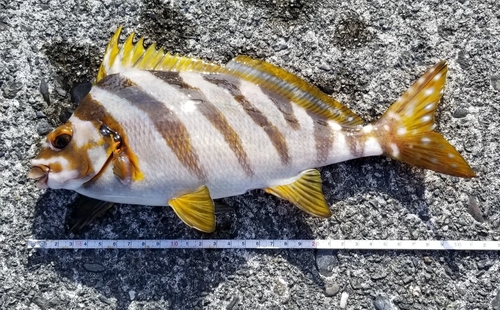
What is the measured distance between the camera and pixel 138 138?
218cm

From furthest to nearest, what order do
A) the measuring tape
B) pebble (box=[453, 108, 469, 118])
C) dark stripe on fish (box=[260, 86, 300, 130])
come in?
pebble (box=[453, 108, 469, 118])
the measuring tape
dark stripe on fish (box=[260, 86, 300, 130])

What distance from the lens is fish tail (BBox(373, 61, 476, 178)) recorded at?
2.32 metres

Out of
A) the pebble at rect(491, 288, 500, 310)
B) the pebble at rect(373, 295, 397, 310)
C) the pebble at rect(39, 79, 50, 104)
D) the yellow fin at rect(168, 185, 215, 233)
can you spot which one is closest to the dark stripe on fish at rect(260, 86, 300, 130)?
the yellow fin at rect(168, 185, 215, 233)

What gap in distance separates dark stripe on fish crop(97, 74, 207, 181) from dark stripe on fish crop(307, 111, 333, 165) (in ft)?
1.83

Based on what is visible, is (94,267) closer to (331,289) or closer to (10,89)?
(10,89)

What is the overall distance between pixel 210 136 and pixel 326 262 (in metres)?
0.91

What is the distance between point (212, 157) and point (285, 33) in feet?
2.77

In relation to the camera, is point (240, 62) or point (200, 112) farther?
point (240, 62)

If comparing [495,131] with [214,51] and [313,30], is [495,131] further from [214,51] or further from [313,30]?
[214,51]

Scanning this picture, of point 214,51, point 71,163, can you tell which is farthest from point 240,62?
point 71,163

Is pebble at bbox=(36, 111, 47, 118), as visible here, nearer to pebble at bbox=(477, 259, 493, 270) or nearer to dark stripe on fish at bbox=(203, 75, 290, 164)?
dark stripe on fish at bbox=(203, 75, 290, 164)

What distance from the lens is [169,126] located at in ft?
7.20

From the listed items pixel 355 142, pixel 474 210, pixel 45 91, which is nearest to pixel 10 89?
pixel 45 91

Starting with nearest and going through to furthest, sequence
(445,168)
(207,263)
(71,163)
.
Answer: (71,163) < (445,168) < (207,263)
